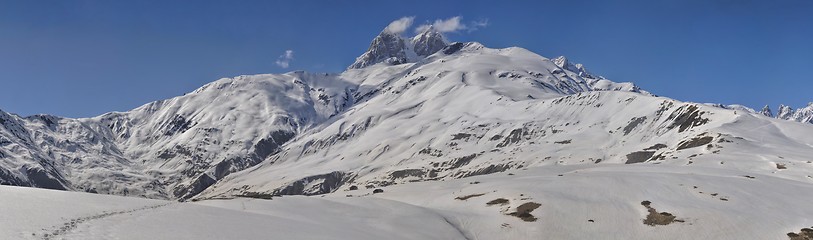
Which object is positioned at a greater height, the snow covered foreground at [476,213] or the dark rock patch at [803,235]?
the snow covered foreground at [476,213]

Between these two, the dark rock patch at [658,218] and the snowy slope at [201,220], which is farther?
the dark rock patch at [658,218]

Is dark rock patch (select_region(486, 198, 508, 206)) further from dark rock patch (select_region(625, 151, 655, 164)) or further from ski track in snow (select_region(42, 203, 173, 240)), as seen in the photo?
dark rock patch (select_region(625, 151, 655, 164))

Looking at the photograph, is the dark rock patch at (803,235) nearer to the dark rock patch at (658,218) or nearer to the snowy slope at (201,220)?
the dark rock patch at (658,218)

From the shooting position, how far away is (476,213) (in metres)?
67.5

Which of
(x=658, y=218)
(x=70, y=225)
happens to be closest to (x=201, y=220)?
(x=70, y=225)

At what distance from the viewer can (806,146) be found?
15525 cm

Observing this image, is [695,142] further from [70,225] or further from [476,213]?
[70,225]

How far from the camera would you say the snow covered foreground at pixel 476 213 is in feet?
124

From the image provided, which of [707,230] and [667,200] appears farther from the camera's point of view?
[667,200]

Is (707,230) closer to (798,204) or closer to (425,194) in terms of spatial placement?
(798,204)

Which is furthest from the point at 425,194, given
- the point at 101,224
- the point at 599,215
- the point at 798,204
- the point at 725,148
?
the point at 725,148

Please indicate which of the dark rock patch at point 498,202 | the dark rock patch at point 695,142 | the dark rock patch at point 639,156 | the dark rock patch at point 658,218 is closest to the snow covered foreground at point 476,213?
the dark rock patch at point 498,202

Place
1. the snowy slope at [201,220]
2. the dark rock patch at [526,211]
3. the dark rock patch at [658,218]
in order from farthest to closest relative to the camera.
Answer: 1. the dark rock patch at [526,211]
2. the dark rock patch at [658,218]
3. the snowy slope at [201,220]

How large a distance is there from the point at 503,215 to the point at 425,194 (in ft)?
77.8
